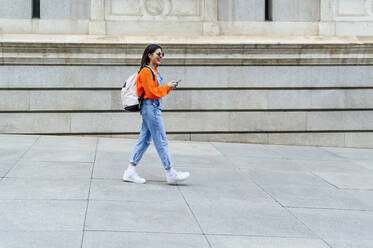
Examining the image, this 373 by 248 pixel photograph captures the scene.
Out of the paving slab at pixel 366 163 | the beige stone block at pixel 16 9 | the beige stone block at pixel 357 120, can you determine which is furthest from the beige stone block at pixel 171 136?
the beige stone block at pixel 357 120

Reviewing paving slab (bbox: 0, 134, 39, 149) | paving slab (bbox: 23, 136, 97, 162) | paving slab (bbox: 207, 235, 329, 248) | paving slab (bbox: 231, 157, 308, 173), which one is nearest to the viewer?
paving slab (bbox: 207, 235, 329, 248)

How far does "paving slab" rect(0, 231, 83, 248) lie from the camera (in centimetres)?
393

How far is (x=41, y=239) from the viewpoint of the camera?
4078 millimetres

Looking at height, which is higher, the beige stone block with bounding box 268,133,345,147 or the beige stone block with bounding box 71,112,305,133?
the beige stone block with bounding box 71,112,305,133

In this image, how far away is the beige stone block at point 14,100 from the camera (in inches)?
436

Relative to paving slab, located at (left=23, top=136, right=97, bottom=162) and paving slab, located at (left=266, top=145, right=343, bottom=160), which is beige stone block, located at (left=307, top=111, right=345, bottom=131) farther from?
paving slab, located at (left=23, top=136, right=97, bottom=162)

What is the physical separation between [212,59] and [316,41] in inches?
106

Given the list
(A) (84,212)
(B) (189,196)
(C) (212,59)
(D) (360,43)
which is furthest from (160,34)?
(A) (84,212)

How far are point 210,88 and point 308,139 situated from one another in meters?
2.80

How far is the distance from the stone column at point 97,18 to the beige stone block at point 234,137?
3.50 meters

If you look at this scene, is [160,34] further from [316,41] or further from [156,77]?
[156,77]

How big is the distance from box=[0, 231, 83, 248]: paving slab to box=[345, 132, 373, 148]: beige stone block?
30.5 feet

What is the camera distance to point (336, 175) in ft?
26.9

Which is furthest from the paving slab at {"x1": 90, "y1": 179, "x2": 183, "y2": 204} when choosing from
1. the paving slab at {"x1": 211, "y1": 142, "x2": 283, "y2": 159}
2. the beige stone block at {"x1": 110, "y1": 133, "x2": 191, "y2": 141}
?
the beige stone block at {"x1": 110, "y1": 133, "x2": 191, "y2": 141}
